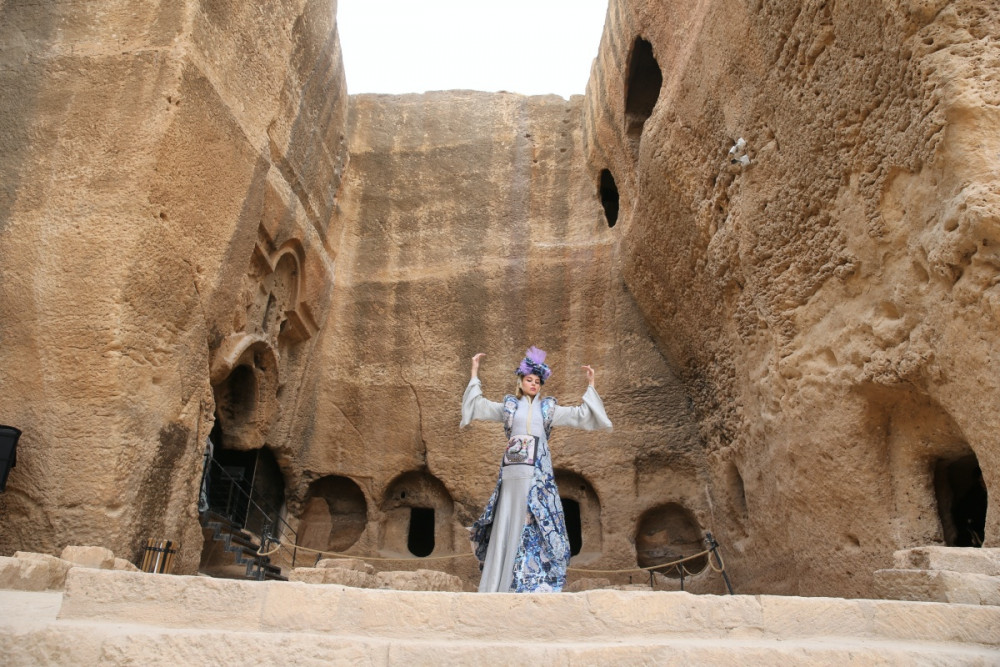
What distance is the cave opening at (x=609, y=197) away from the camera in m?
10.9

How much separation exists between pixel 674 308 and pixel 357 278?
13.8ft

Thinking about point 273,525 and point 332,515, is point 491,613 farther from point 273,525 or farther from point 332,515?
point 332,515

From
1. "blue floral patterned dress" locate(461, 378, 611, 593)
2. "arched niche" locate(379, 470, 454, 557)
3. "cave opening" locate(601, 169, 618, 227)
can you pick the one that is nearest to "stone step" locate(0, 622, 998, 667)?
"blue floral patterned dress" locate(461, 378, 611, 593)

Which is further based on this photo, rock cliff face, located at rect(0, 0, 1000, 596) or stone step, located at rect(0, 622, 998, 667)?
rock cliff face, located at rect(0, 0, 1000, 596)

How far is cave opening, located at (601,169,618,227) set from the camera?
10852 mm

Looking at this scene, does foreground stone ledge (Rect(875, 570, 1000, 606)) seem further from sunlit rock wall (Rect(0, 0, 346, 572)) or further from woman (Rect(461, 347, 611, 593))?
sunlit rock wall (Rect(0, 0, 346, 572))

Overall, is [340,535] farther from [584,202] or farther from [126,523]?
[584,202]

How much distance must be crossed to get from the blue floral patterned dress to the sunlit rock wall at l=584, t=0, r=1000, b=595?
194 cm

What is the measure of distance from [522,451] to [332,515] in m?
5.69

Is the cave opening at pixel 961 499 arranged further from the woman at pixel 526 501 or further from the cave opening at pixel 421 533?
the cave opening at pixel 421 533

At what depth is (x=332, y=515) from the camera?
30.8 feet

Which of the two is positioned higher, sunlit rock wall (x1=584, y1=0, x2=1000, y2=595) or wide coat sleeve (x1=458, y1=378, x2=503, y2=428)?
sunlit rock wall (x1=584, y1=0, x2=1000, y2=595)

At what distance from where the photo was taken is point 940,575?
3000 mm

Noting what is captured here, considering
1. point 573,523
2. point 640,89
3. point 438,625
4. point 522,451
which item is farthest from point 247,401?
point 438,625
